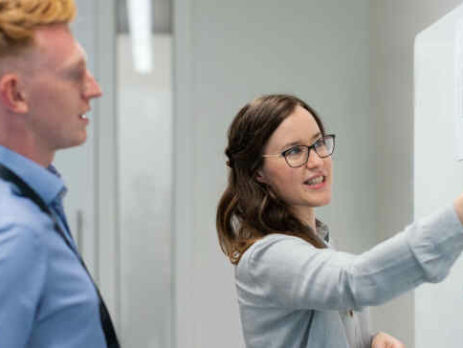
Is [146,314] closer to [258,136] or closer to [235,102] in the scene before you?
[235,102]

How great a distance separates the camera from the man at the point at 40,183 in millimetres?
709

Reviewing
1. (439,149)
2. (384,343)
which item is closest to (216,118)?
(439,149)

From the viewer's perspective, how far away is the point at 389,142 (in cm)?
252

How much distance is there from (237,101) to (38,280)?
2.03 metres

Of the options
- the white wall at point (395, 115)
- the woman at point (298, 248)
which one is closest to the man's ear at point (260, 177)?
the woman at point (298, 248)

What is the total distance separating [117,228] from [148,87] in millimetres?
595

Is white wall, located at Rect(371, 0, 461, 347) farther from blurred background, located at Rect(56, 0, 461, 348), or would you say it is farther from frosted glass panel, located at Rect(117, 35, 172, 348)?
frosted glass panel, located at Rect(117, 35, 172, 348)

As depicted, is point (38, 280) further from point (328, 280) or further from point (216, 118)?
point (216, 118)

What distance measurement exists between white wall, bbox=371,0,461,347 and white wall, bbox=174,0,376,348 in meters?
0.07

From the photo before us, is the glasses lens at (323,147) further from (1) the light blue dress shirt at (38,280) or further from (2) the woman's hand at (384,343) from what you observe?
(1) the light blue dress shirt at (38,280)

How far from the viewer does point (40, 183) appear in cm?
79

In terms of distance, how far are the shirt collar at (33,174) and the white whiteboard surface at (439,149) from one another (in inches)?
34.3

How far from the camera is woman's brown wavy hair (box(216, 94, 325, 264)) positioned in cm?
125

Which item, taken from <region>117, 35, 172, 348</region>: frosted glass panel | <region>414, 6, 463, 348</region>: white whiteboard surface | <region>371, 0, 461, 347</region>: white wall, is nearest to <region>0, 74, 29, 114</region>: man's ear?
<region>414, 6, 463, 348</region>: white whiteboard surface
